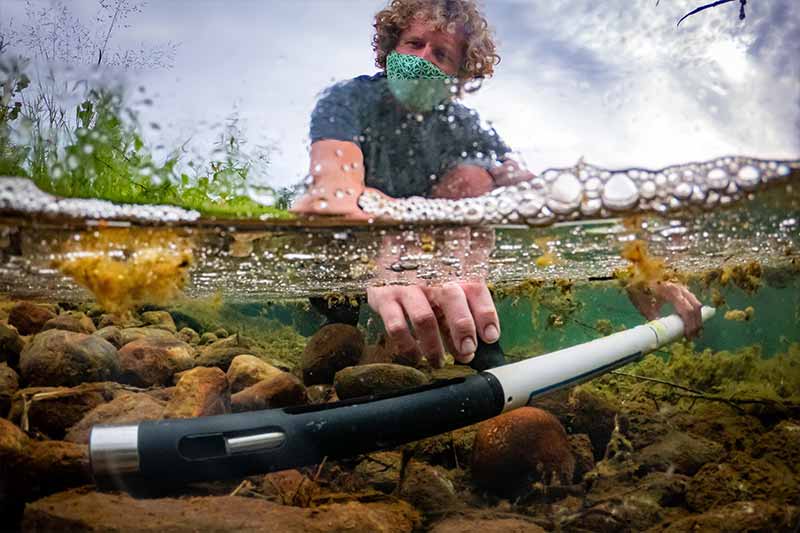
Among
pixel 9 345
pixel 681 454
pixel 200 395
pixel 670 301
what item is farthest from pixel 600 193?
pixel 9 345

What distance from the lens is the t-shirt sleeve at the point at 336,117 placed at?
1.32 metres

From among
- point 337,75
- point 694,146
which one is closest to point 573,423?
point 694,146

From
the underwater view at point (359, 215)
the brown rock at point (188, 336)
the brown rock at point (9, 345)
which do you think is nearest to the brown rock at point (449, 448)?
the underwater view at point (359, 215)

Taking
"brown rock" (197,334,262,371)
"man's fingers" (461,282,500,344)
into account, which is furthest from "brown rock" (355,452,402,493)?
"brown rock" (197,334,262,371)

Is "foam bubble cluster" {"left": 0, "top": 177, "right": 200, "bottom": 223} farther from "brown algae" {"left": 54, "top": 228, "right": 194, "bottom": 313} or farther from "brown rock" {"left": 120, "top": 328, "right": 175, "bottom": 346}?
"brown rock" {"left": 120, "top": 328, "right": 175, "bottom": 346}

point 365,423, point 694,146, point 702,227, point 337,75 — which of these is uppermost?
point 337,75

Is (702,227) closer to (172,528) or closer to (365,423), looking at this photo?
(365,423)

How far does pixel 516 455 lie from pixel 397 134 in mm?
1209

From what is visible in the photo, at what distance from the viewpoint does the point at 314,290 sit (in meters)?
2.64

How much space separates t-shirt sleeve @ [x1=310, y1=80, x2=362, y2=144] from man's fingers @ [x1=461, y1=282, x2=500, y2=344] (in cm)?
86

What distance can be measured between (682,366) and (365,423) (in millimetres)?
2173

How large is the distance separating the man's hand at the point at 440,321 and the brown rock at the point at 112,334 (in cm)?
99

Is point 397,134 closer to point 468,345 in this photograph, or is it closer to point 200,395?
point 468,345

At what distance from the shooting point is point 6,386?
5.08 ft
